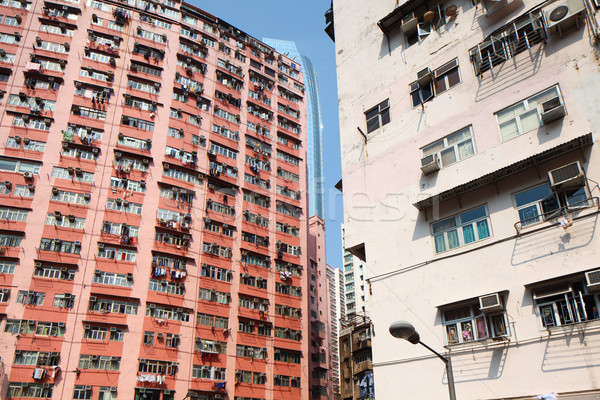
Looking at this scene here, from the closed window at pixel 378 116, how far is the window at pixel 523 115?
14.8 feet

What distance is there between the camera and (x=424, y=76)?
671 inches

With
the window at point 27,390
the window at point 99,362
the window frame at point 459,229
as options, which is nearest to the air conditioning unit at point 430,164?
the window frame at point 459,229

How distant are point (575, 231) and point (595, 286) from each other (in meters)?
1.50

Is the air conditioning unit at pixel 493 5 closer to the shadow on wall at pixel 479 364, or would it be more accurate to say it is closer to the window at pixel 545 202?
the window at pixel 545 202

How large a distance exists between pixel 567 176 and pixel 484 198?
2.39 m

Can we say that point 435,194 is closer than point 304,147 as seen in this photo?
Yes

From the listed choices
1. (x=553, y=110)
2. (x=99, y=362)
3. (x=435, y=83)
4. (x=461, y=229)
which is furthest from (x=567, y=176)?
(x=99, y=362)

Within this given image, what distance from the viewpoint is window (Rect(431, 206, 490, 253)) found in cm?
1398

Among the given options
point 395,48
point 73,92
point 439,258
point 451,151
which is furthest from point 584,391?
point 73,92

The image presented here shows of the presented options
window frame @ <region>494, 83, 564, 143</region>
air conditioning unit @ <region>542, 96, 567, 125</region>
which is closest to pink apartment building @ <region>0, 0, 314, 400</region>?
window frame @ <region>494, 83, 564, 143</region>

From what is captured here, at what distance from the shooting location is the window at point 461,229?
13984 mm

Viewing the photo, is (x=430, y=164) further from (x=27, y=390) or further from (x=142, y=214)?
(x=27, y=390)

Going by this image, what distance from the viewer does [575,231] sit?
11961 mm

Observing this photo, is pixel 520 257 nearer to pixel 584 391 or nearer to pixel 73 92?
pixel 584 391
